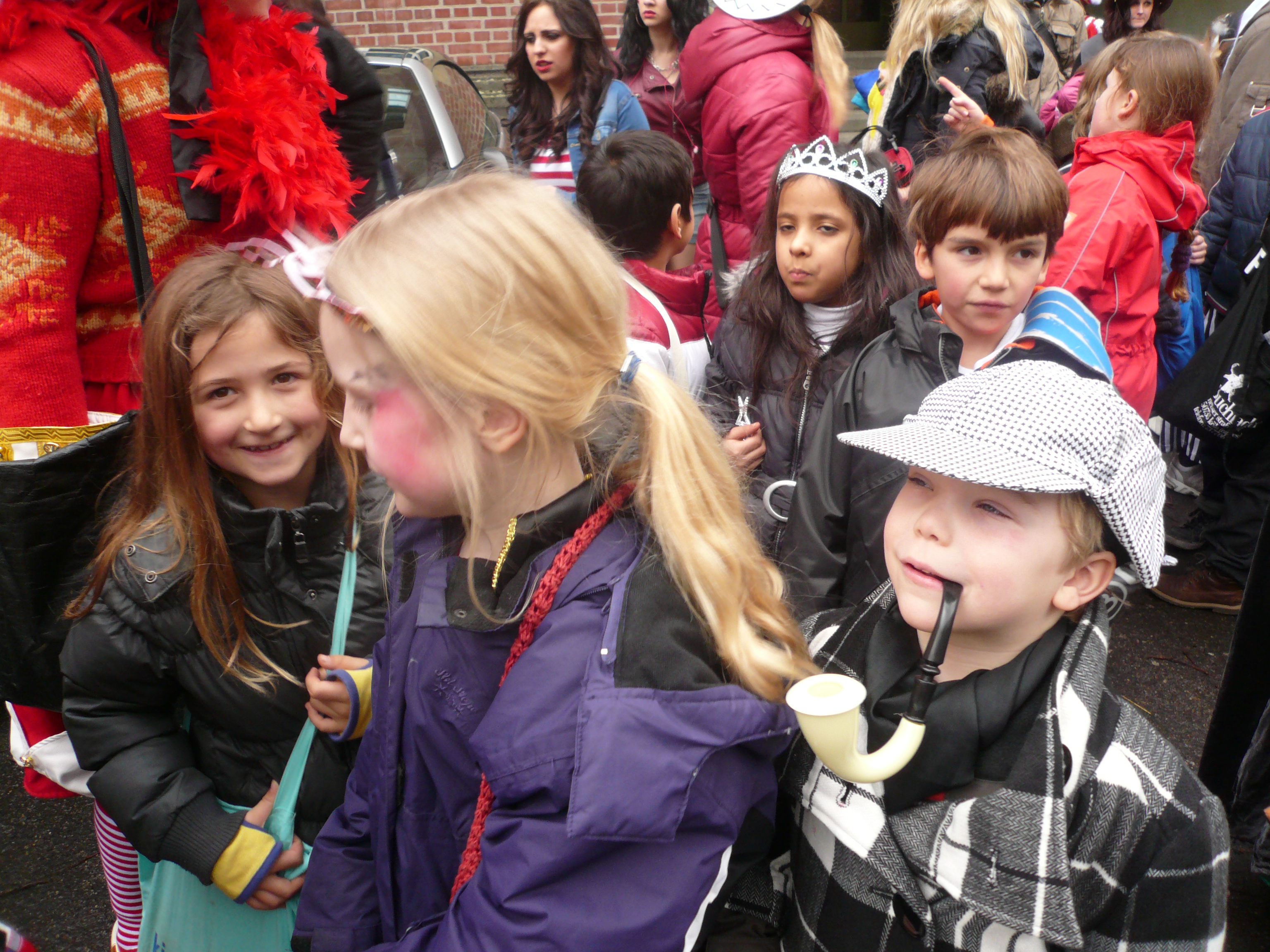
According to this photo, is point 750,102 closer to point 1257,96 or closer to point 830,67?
point 830,67

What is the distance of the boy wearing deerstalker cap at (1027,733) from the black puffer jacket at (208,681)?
36.0 inches

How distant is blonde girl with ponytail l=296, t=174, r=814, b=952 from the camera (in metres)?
1.02

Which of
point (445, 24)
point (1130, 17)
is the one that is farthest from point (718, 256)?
point (445, 24)

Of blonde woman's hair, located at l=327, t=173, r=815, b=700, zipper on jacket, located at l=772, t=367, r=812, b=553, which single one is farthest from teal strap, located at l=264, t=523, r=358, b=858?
zipper on jacket, located at l=772, t=367, r=812, b=553

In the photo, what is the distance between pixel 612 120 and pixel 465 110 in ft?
3.40

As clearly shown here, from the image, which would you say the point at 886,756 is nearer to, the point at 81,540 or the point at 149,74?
the point at 81,540

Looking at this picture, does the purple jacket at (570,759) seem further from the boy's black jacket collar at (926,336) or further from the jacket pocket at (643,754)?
the boy's black jacket collar at (926,336)

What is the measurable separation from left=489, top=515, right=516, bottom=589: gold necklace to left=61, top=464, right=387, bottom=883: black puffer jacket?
22.8 inches

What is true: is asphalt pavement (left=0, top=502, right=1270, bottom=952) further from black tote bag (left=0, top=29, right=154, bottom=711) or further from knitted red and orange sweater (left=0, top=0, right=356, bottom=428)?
knitted red and orange sweater (left=0, top=0, right=356, bottom=428)

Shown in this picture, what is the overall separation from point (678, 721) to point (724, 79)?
3.13 meters

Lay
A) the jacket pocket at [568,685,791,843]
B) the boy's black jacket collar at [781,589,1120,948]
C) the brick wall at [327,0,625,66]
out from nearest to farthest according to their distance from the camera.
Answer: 1. the jacket pocket at [568,685,791,843]
2. the boy's black jacket collar at [781,589,1120,948]
3. the brick wall at [327,0,625,66]

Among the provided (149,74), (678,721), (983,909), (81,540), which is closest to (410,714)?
(678,721)

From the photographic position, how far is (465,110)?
510cm

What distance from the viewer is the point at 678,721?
1.02 meters
